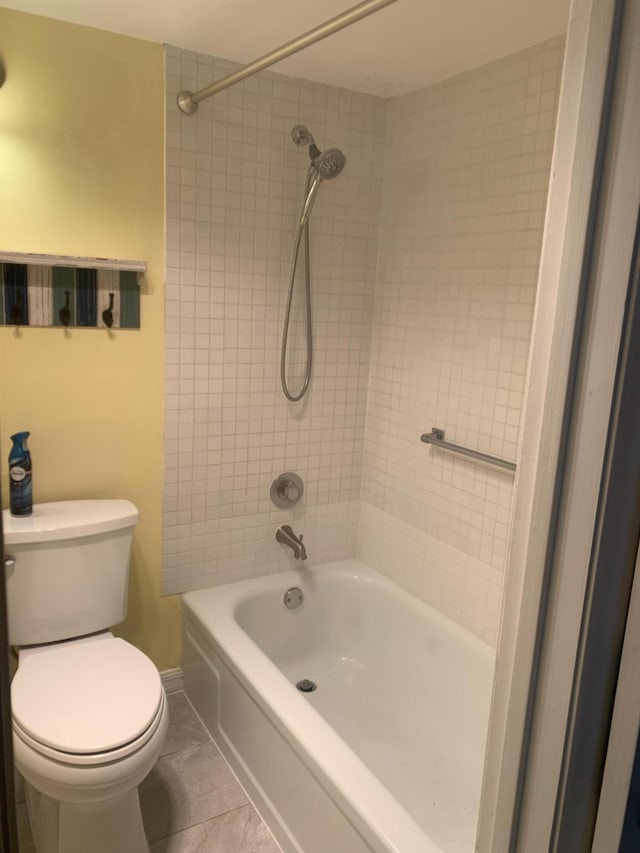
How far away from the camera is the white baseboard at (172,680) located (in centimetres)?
243

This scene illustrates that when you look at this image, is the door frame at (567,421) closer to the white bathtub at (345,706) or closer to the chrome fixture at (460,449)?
the white bathtub at (345,706)

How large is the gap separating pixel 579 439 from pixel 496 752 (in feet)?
1.29

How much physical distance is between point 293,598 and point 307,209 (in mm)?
1419

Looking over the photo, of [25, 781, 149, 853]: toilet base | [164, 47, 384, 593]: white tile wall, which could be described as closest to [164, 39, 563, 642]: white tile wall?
[164, 47, 384, 593]: white tile wall

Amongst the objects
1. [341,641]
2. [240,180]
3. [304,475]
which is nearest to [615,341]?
[240,180]

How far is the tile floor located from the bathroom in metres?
0.38

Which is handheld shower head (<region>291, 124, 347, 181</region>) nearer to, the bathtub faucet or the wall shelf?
the wall shelf

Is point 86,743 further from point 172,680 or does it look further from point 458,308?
point 458,308

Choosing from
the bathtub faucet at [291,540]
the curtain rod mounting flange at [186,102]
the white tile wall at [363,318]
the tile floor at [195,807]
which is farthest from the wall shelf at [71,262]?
the tile floor at [195,807]

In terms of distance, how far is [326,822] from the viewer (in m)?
1.60

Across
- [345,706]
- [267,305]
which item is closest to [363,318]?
[267,305]

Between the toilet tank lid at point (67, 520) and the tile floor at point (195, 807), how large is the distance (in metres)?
0.79

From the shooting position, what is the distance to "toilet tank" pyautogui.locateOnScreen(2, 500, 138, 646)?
1.86 m

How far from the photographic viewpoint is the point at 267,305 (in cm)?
232
